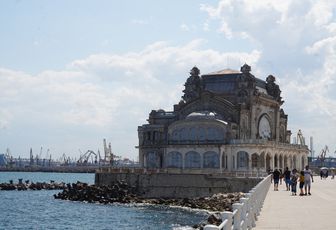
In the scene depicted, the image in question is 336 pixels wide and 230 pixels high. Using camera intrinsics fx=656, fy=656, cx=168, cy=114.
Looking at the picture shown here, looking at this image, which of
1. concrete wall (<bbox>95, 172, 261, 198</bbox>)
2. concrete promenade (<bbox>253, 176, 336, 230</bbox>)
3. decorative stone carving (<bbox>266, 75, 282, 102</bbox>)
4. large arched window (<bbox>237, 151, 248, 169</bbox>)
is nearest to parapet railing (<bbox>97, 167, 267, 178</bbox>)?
concrete wall (<bbox>95, 172, 261, 198</bbox>)

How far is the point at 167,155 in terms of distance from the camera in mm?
84750

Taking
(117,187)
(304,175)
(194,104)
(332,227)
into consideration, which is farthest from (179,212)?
(332,227)

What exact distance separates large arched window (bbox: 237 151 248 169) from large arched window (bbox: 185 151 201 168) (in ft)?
16.1

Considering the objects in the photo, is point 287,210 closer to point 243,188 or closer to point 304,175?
point 304,175

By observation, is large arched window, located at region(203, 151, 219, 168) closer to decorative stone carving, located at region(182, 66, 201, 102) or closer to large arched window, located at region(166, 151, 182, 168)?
large arched window, located at region(166, 151, 182, 168)

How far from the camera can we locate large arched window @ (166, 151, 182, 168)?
8362 centimetres

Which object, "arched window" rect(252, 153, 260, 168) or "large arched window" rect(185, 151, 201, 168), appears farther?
"large arched window" rect(185, 151, 201, 168)

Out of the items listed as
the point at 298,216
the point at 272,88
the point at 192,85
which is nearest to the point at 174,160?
the point at 192,85

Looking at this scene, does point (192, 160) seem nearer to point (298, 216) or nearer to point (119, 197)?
point (119, 197)

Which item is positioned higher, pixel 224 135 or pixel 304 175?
pixel 224 135

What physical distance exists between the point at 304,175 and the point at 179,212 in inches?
845

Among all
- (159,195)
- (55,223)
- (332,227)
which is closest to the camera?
(332,227)

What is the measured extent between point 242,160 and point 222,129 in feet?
15.2

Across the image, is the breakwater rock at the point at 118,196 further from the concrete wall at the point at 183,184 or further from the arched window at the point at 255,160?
the arched window at the point at 255,160
